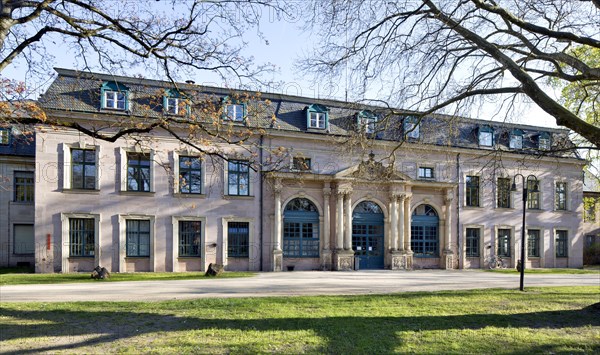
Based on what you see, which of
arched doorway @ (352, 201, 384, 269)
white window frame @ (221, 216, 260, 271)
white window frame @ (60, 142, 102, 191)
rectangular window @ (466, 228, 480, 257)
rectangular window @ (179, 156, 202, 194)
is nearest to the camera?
white window frame @ (60, 142, 102, 191)

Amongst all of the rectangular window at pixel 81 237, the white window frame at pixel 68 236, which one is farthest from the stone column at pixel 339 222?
the rectangular window at pixel 81 237

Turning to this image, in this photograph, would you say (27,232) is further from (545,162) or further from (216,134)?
(545,162)

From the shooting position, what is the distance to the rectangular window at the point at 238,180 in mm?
26016

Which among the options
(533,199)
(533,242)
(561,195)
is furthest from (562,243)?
(533,199)

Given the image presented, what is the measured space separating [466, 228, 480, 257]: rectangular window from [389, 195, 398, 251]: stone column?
21.4 feet

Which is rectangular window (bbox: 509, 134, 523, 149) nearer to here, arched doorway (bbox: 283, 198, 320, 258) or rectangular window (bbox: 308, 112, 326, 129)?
rectangular window (bbox: 308, 112, 326, 129)

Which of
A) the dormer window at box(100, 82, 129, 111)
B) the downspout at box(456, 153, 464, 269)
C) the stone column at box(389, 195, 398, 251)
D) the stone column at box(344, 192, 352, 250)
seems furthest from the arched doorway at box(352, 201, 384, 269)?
the dormer window at box(100, 82, 129, 111)

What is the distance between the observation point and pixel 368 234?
2867 cm

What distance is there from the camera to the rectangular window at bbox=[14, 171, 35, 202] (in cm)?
2780

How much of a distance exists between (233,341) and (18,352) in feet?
10.5

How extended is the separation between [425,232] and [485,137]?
8.72 m

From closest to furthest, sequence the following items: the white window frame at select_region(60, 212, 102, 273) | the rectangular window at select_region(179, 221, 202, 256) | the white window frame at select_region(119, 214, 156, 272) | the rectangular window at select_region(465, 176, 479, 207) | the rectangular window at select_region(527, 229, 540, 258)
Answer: the white window frame at select_region(60, 212, 102, 273) < the white window frame at select_region(119, 214, 156, 272) < the rectangular window at select_region(179, 221, 202, 256) < the rectangular window at select_region(465, 176, 479, 207) < the rectangular window at select_region(527, 229, 540, 258)

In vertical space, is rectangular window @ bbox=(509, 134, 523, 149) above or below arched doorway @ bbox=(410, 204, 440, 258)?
above

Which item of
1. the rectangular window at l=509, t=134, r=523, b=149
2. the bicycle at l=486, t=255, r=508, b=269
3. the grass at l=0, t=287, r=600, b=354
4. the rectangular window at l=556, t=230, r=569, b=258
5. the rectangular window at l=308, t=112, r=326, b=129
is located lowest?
the bicycle at l=486, t=255, r=508, b=269
